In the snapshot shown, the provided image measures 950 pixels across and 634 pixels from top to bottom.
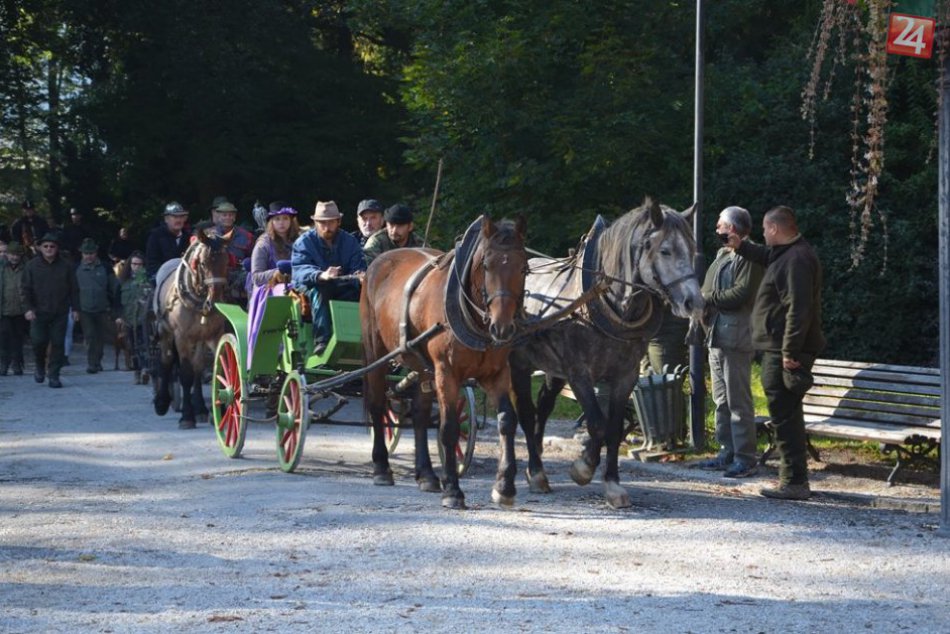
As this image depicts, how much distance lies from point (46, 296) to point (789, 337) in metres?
14.4

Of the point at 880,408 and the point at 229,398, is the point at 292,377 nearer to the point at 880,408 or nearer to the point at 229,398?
the point at 229,398

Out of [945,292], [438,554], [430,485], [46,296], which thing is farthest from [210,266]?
[945,292]

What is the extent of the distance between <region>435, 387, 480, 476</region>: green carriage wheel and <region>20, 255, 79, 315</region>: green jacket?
11404 mm

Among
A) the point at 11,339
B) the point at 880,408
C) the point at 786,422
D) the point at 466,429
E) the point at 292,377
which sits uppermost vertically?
the point at 11,339

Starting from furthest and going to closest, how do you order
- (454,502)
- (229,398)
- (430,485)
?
(229,398) < (430,485) < (454,502)

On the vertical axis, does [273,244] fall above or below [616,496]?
above

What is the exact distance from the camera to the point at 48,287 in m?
21.9

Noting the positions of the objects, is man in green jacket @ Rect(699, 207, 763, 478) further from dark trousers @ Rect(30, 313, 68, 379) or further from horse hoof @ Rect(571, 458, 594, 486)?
dark trousers @ Rect(30, 313, 68, 379)

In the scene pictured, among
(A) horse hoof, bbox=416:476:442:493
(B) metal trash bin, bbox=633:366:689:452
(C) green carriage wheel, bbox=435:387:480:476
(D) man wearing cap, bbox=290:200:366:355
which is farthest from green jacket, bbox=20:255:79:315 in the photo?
(A) horse hoof, bbox=416:476:442:493

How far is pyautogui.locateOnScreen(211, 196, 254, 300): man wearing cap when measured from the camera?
1677 cm

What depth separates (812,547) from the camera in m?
8.55

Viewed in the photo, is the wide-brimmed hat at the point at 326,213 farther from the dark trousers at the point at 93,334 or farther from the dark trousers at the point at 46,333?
the dark trousers at the point at 93,334

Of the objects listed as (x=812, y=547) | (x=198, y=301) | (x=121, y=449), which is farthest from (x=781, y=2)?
(x=812, y=547)

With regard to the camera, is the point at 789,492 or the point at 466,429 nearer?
the point at 789,492
